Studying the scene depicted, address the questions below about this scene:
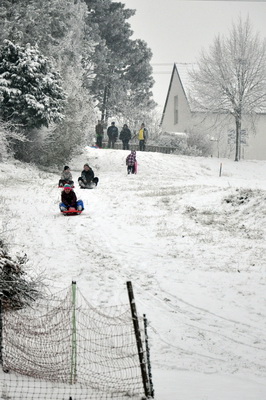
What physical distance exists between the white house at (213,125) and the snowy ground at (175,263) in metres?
23.5

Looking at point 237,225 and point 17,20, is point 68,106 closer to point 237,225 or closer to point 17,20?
point 17,20

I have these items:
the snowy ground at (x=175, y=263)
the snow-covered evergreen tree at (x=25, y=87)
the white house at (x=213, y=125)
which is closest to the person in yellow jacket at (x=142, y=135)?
the white house at (x=213, y=125)

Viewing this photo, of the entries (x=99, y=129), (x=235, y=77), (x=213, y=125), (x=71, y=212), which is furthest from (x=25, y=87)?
(x=235, y=77)

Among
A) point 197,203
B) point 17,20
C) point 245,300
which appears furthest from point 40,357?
point 17,20

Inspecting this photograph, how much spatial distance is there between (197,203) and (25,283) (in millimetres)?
10606

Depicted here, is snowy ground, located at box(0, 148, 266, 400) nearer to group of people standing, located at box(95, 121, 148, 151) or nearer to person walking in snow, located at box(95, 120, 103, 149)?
group of people standing, located at box(95, 121, 148, 151)

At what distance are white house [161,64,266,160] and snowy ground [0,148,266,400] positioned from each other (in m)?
23.5

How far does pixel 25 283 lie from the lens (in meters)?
9.19

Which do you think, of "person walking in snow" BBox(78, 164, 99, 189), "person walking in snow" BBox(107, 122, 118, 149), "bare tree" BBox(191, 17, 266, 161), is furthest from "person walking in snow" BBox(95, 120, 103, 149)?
"person walking in snow" BBox(78, 164, 99, 189)

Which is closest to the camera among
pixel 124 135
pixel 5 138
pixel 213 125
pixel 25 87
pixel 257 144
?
pixel 5 138

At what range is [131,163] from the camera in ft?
101

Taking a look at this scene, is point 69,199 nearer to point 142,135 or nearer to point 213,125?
point 142,135

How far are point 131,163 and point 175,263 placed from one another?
19283mm

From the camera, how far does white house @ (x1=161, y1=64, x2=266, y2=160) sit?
153 feet
